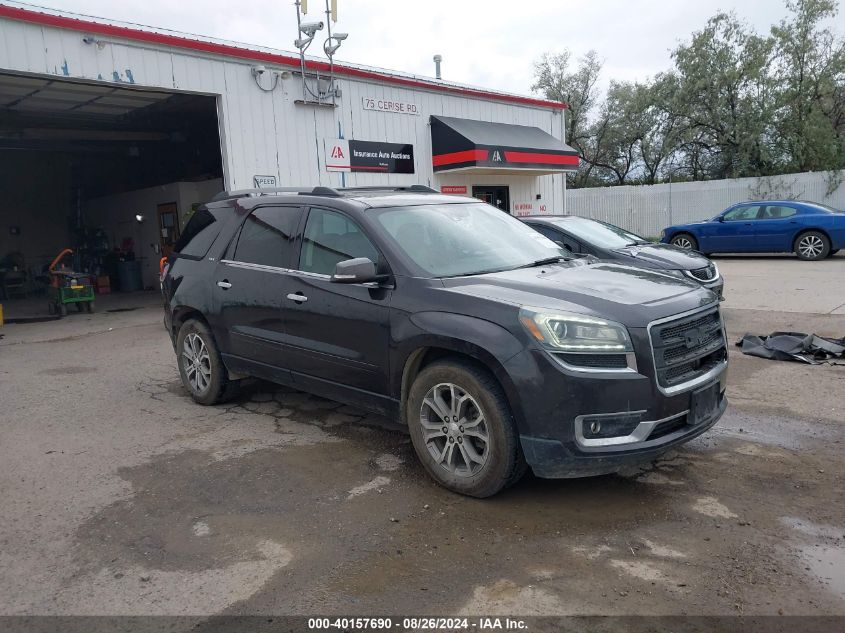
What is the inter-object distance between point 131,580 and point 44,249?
24097 millimetres

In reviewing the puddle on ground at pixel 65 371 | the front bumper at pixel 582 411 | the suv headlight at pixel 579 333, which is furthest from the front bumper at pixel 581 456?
the puddle on ground at pixel 65 371

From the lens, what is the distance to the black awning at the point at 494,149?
51.3 feet

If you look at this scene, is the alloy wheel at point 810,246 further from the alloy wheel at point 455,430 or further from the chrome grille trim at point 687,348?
the alloy wheel at point 455,430

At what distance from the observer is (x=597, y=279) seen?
4.18 metres

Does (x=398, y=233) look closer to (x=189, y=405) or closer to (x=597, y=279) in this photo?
(x=597, y=279)

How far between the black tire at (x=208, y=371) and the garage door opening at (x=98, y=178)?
803 centimetres

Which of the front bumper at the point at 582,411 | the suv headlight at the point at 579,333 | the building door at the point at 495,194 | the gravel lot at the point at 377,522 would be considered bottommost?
the gravel lot at the point at 377,522

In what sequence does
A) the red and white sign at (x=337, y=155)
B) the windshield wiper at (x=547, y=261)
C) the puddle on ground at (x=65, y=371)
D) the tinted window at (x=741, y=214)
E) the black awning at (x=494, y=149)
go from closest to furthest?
the windshield wiper at (x=547, y=261) → the puddle on ground at (x=65, y=371) → the red and white sign at (x=337, y=155) → the black awning at (x=494, y=149) → the tinted window at (x=741, y=214)

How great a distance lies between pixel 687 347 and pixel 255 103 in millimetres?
10745

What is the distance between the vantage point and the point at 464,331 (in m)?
3.79

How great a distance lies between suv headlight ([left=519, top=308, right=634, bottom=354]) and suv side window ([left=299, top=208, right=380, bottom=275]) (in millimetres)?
1355

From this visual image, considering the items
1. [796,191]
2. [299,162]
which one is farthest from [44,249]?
[796,191]

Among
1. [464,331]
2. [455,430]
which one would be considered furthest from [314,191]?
[455,430]

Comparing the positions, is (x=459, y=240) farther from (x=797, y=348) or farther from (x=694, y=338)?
(x=797, y=348)
